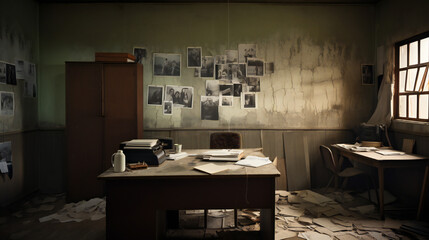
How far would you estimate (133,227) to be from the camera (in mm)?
2541

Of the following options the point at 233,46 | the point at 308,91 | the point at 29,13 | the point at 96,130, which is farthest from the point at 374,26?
the point at 29,13

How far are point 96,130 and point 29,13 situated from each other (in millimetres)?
2130

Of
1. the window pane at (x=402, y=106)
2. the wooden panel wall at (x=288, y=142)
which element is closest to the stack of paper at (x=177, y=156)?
the wooden panel wall at (x=288, y=142)

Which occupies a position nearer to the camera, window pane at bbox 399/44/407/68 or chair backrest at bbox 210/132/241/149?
chair backrest at bbox 210/132/241/149

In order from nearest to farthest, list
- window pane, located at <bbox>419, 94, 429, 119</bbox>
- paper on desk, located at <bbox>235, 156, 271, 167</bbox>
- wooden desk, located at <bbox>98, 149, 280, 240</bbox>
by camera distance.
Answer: wooden desk, located at <bbox>98, 149, 280, 240</bbox>
paper on desk, located at <bbox>235, 156, 271, 167</bbox>
window pane, located at <bbox>419, 94, 429, 119</bbox>

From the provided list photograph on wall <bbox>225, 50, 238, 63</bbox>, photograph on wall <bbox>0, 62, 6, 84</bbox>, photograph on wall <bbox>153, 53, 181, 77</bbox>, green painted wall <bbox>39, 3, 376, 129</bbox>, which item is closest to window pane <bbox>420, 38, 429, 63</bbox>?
green painted wall <bbox>39, 3, 376, 129</bbox>

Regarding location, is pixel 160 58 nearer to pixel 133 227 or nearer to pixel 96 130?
pixel 96 130

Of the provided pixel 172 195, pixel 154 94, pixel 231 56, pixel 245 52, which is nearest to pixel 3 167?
pixel 154 94

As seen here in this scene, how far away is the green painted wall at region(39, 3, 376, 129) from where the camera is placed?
16.0 ft

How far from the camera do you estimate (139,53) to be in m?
4.89

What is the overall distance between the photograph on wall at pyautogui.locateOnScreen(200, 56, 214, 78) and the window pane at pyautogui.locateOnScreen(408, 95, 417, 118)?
2.89 meters

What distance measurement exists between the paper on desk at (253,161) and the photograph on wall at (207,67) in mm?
2146

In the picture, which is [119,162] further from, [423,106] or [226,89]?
[423,106]

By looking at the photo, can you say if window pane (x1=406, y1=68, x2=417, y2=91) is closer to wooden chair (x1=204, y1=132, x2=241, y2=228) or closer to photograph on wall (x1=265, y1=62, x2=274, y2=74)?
photograph on wall (x1=265, y1=62, x2=274, y2=74)
